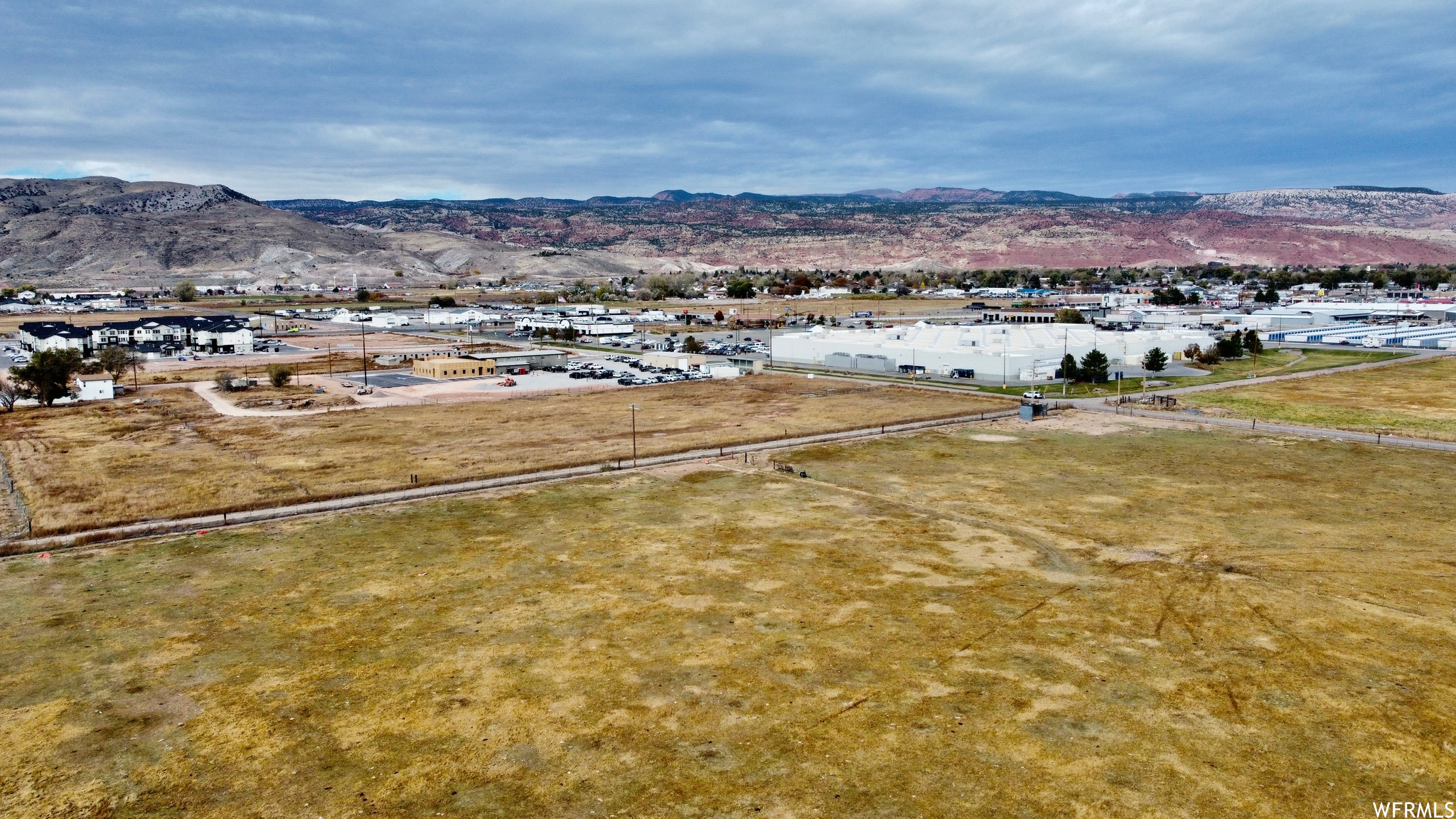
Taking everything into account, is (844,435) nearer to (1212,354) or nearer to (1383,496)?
(1383,496)

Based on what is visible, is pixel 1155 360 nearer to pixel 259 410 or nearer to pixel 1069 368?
pixel 1069 368

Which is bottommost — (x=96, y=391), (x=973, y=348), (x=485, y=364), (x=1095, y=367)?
(x=96, y=391)

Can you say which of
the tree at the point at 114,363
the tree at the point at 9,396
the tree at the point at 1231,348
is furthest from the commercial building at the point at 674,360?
the tree at the point at 1231,348

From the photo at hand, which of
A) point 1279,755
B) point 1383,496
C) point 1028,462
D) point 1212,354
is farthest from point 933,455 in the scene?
point 1212,354

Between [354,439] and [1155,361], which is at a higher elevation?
[1155,361]

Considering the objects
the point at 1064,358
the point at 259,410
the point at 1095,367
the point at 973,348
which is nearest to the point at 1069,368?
the point at 1064,358

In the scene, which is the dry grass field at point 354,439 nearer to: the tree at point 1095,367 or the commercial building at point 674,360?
the commercial building at point 674,360

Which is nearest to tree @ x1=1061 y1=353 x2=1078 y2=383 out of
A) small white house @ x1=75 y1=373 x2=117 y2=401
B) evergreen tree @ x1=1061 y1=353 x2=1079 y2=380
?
evergreen tree @ x1=1061 y1=353 x2=1079 y2=380

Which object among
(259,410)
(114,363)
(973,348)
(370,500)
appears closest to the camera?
(370,500)

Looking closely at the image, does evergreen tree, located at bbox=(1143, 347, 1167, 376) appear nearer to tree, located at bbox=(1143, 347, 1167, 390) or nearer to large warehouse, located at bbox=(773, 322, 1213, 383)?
tree, located at bbox=(1143, 347, 1167, 390)
